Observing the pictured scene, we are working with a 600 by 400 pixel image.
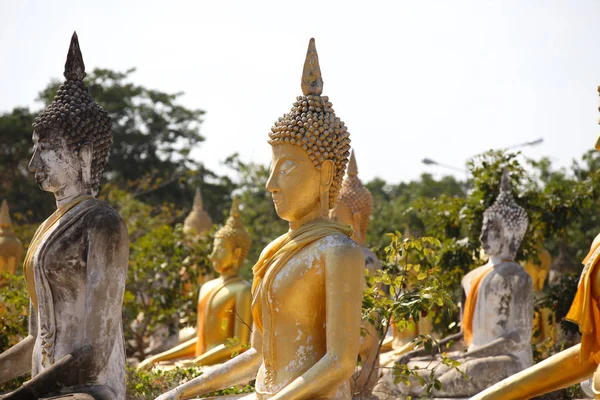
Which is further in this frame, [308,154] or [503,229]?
[503,229]

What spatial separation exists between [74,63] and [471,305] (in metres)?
5.61

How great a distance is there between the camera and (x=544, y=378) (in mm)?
5309

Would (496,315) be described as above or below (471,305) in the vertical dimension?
below

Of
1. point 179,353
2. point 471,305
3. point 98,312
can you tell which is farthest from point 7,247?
point 98,312

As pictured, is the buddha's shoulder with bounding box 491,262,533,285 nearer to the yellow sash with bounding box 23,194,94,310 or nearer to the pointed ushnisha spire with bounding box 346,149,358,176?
the pointed ushnisha spire with bounding box 346,149,358,176

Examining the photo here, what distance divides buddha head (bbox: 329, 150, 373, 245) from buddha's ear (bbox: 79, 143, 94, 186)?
5166 mm

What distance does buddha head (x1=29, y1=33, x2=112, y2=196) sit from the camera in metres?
6.14

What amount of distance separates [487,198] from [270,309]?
868 cm

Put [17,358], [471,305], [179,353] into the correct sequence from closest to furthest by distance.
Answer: [17,358]
[471,305]
[179,353]

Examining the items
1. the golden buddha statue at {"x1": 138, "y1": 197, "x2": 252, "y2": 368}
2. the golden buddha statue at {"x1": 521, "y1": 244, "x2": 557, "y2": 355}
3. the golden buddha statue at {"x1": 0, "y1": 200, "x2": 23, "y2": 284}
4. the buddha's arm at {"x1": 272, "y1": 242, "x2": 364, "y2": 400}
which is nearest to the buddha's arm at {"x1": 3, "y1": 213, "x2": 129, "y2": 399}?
the buddha's arm at {"x1": 272, "y1": 242, "x2": 364, "y2": 400}

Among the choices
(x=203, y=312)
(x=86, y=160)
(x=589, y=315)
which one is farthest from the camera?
(x=203, y=312)

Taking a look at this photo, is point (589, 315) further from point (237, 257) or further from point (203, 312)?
point (237, 257)

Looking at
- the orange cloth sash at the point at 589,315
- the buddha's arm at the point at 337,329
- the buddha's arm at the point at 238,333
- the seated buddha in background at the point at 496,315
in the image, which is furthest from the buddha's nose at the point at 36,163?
the seated buddha in background at the point at 496,315

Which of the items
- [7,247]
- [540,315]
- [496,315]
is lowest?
[540,315]
